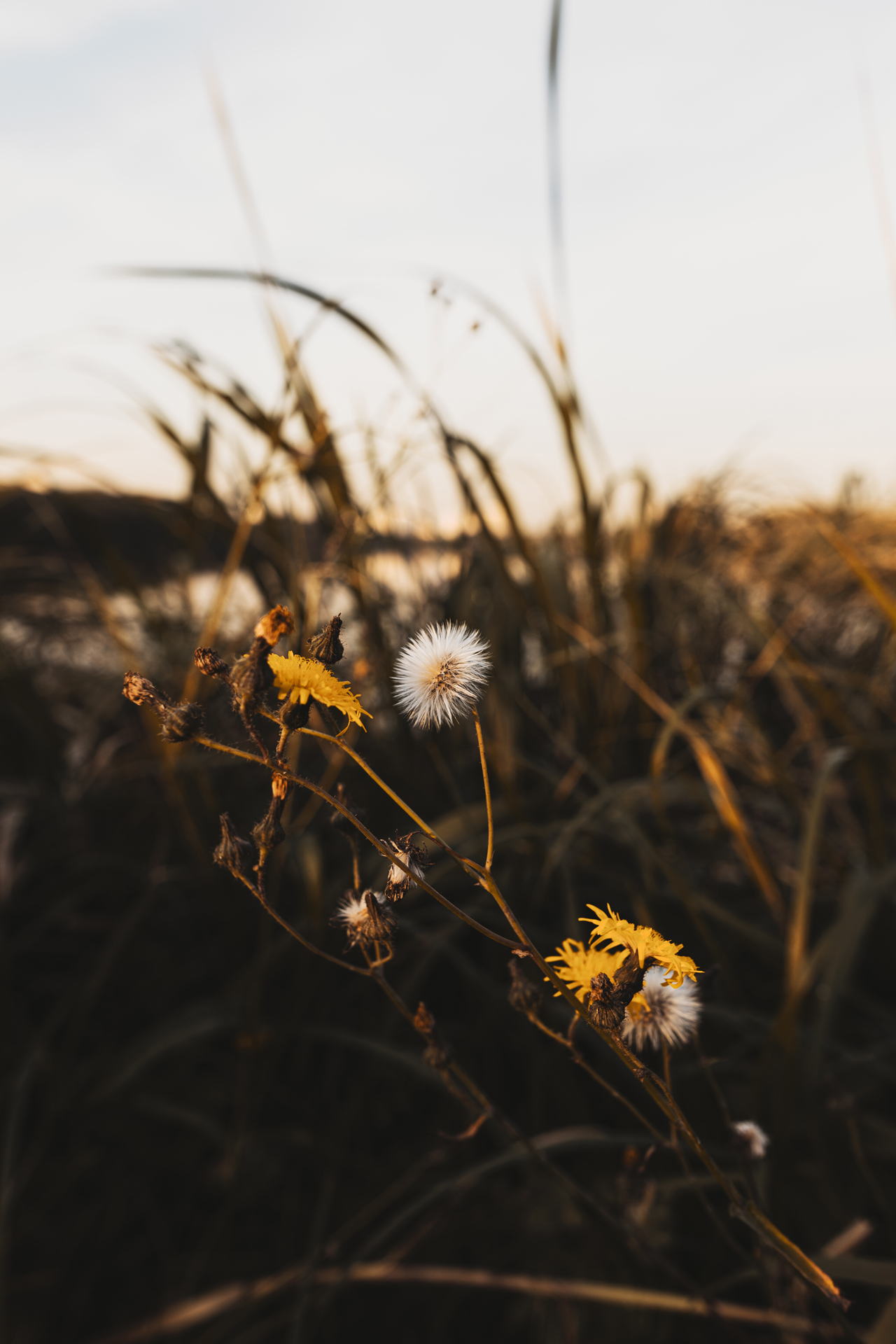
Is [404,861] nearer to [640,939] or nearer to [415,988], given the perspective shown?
[640,939]

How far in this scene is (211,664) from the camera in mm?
261

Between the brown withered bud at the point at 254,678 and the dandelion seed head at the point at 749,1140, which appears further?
the dandelion seed head at the point at 749,1140

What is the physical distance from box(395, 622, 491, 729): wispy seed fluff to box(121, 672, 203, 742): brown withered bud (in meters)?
0.07

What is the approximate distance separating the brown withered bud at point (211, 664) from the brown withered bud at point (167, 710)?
0.04 feet

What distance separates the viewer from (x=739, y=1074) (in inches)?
28.5

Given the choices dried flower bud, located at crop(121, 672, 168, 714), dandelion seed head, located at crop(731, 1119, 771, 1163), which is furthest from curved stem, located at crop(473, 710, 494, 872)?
dandelion seed head, located at crop(731, 1119, 771, 1163)

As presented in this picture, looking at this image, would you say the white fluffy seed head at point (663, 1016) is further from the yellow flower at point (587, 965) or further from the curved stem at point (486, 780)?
the curved stem at point (486, 780)

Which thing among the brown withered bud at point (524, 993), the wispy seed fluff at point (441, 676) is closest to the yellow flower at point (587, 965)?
the brown withered bud at point (524, 993)

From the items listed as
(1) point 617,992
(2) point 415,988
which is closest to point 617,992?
(1) point 617,992

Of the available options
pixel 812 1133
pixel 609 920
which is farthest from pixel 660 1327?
pixel 609 920

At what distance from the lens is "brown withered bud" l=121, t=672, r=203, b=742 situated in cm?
26

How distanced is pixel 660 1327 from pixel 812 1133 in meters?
0.20

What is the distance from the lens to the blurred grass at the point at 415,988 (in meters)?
0.62

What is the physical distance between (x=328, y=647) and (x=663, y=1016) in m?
0.24
